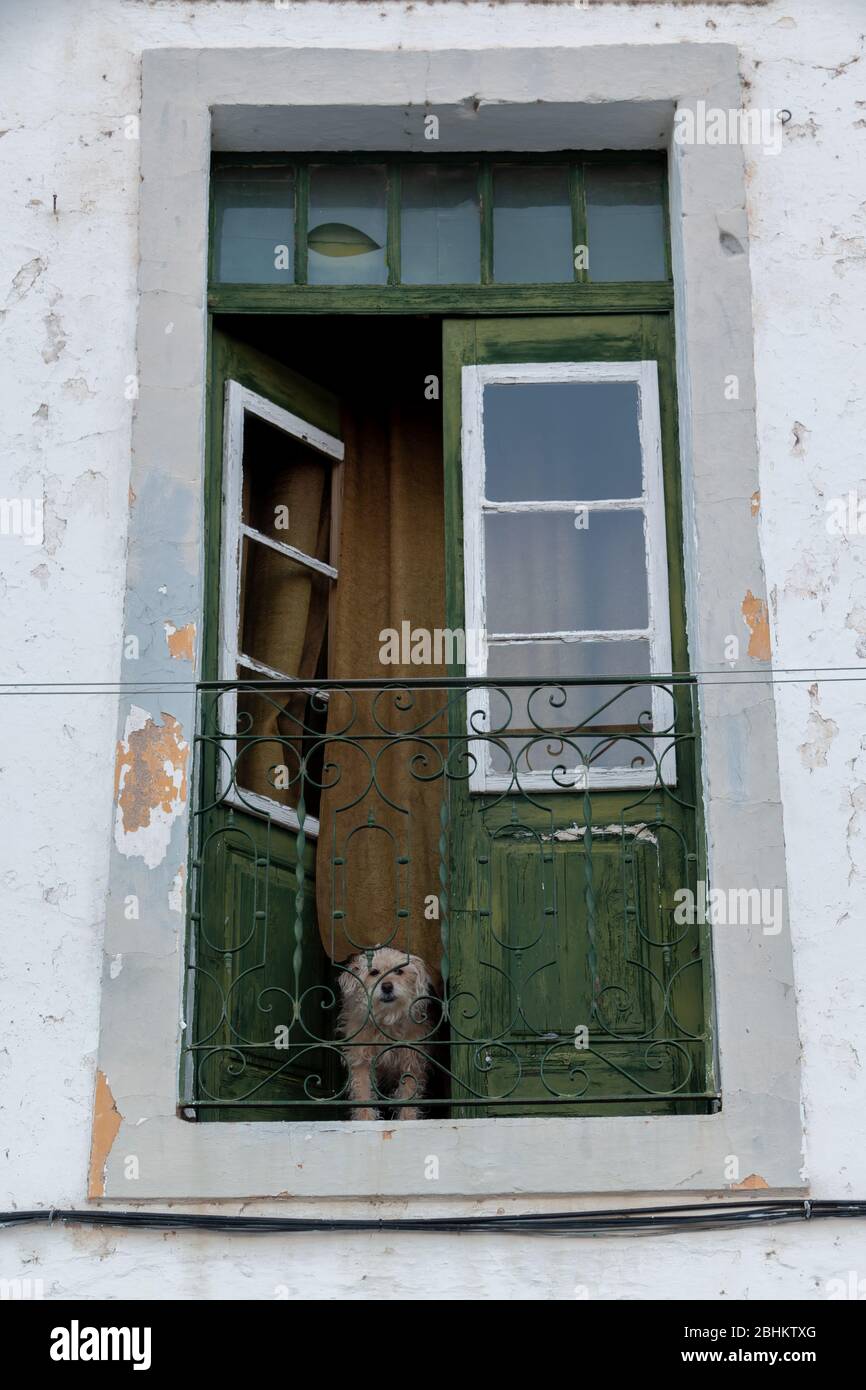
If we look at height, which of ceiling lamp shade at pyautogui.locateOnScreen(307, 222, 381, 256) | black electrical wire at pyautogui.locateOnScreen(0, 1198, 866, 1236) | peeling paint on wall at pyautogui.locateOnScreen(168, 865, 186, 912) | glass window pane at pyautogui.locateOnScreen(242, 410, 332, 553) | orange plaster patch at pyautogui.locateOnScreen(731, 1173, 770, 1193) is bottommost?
A: black electrical wire at pyautogui.locateOnScreen(0, 1198, 866, 1236)

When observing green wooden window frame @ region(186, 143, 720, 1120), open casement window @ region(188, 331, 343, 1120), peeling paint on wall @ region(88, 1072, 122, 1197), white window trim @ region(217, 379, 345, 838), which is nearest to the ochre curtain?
open casement window @ region(188, 331, 343, 1120)

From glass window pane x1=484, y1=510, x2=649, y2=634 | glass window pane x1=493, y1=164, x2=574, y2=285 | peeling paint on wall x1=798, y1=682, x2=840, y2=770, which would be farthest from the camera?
glass window pane x1=493, y1=164, x2=574, y2=285

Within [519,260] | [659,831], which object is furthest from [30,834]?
[519,260]

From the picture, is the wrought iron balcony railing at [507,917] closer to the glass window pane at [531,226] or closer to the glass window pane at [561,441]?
the glass window pane at [561,441]

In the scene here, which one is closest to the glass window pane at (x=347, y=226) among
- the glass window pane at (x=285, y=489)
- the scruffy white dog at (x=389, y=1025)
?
the glass window pane at (x=285, y=489)

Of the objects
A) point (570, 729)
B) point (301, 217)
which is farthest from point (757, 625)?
point (301, 217)

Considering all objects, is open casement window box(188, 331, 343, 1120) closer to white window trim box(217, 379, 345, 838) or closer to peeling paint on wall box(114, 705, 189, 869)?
white window trim box(217, 379, 345, 838)

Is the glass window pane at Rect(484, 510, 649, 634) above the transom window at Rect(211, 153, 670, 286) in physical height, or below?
below

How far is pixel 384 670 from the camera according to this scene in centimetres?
788

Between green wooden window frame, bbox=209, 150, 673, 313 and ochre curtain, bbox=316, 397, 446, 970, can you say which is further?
ochre curtain, bbox=316, 397, 446, 970

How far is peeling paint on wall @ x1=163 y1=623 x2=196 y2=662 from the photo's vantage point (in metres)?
6.59

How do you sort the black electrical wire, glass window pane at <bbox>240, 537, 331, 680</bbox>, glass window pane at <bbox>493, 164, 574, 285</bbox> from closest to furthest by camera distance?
the black electrical wire → glass window pane at <bbox>493, 164, 574, 285</bbox> → glass window pane at <bbox>240, 537, 331, 680</bbox>

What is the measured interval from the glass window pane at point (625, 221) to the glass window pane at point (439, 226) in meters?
0.38

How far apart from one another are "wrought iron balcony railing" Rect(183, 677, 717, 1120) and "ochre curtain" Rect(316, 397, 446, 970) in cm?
37
